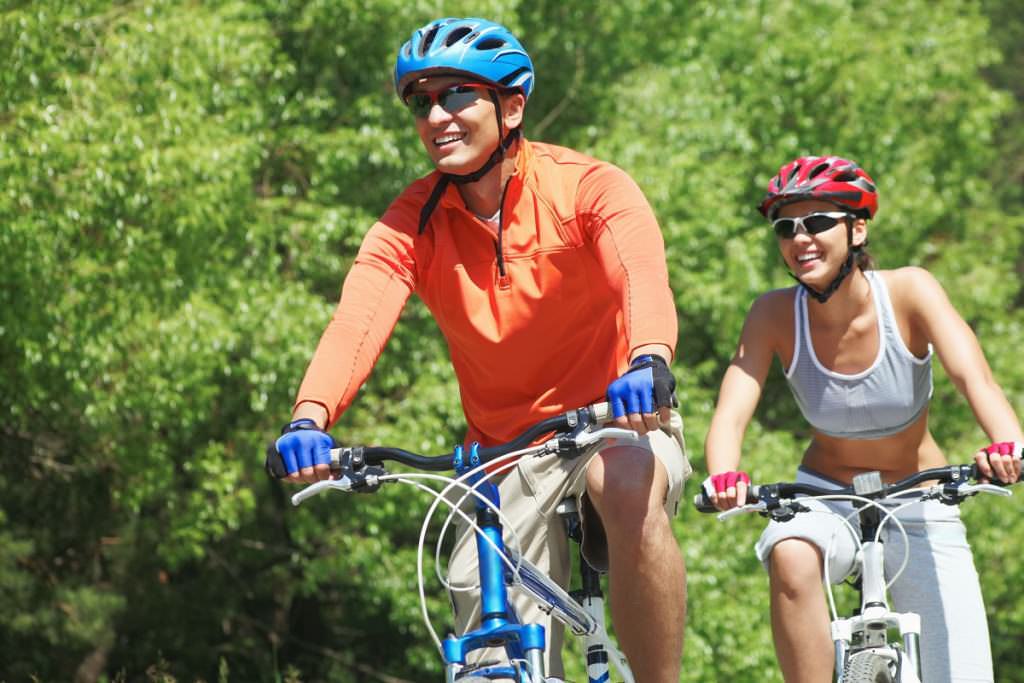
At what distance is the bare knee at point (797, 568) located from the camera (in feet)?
15.1

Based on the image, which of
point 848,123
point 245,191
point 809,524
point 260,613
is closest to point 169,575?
point 260,613

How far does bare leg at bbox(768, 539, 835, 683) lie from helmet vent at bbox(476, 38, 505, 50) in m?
1.76

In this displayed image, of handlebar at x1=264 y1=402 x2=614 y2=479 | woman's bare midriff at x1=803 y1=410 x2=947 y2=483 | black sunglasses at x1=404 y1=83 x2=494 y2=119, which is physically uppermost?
black sunglasses at x1=404 y1=83 x2=494 y2=119

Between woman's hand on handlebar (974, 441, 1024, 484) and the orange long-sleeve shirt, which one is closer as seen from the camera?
the orange long-sleeve shirt

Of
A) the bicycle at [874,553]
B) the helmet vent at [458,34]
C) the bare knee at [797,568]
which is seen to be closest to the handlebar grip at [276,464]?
the helmet vent at [458,34]

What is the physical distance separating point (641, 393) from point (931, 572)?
5.94 feet

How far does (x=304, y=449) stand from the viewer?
11.8 ft

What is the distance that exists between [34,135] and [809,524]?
7.89 metres

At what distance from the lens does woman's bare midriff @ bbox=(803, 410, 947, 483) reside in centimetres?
506

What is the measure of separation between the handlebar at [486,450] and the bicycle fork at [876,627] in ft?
4.56

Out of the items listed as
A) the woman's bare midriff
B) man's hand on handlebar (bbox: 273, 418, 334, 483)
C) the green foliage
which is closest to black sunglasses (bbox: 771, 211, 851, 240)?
the woman's bare midriff

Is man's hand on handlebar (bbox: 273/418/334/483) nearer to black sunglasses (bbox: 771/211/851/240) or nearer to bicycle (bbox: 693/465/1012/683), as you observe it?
bicycle (bbox: 693/465/1012/683)

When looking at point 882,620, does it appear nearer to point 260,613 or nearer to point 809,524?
point 809,524

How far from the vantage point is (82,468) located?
15273mm
